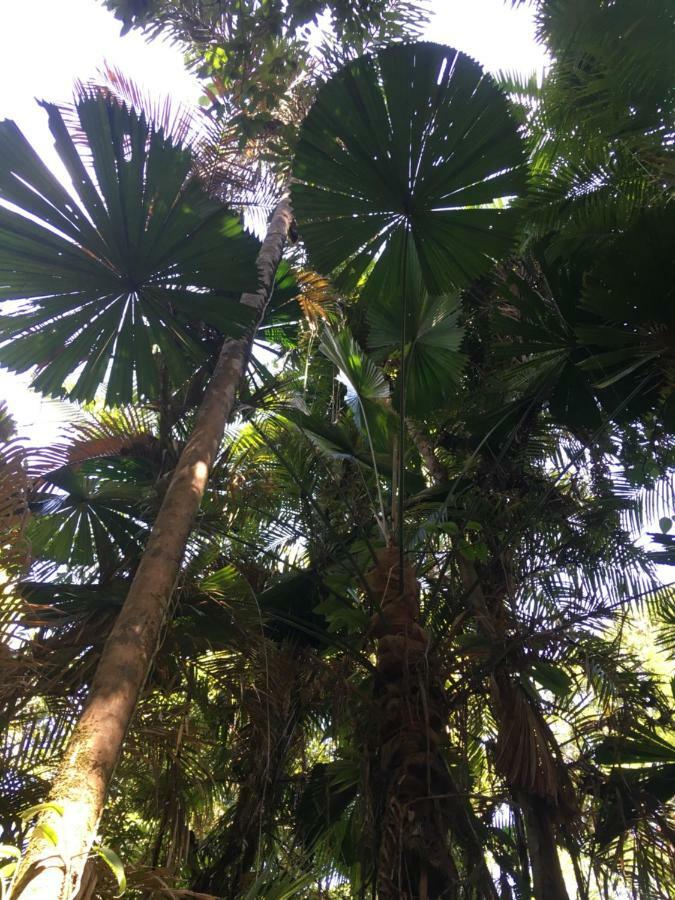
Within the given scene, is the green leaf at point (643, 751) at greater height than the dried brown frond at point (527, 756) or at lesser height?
greater

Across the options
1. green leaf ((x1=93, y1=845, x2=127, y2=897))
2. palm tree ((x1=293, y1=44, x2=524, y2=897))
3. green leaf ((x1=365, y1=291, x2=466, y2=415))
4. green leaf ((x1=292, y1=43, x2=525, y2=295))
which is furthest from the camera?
green leaf ((x1=365, y1=291, x2=466, y2=415))

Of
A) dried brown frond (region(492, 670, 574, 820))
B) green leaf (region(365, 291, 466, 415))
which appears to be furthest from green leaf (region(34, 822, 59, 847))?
green leaf (region(365, 291, 466, 415))

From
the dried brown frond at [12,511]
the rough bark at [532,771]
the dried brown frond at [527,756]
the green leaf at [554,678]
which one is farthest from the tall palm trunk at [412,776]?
the dried brown frond at [12,511]

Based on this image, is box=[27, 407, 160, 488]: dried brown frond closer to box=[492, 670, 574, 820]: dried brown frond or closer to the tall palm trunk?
the tall palm trunk

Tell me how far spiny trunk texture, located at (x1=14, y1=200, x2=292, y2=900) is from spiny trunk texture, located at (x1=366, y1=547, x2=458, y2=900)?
3.34ft

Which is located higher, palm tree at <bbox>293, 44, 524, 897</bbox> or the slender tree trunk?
palm tree at <bbox>293, 44, 524, 897</bbox>

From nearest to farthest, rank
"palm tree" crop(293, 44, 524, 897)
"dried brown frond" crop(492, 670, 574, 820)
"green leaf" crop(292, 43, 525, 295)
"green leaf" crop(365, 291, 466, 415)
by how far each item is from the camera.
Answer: "palm tree" crop(293, 44, 524, 897) < "green leaf" crop(292, 43, 525, 295) < "dried brown frond" crop(492, 670, 574, 820) < "green leaf" crop(365, 291, 466, 415)

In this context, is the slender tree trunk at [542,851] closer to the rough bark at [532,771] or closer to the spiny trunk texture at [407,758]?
the rough bark at [532,771]

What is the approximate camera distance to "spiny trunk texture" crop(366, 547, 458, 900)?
2.18 metres

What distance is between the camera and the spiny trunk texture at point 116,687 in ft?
4.71

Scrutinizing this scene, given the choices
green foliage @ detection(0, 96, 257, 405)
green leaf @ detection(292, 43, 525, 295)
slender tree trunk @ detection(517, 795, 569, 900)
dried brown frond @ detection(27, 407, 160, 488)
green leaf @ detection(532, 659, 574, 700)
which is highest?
green leaf @ detection(292, 43, 525, 295)

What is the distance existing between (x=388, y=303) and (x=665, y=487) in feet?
8.95

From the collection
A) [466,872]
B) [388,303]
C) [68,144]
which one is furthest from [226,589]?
[68,144]

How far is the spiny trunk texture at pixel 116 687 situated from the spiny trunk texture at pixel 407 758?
1.02 meters
